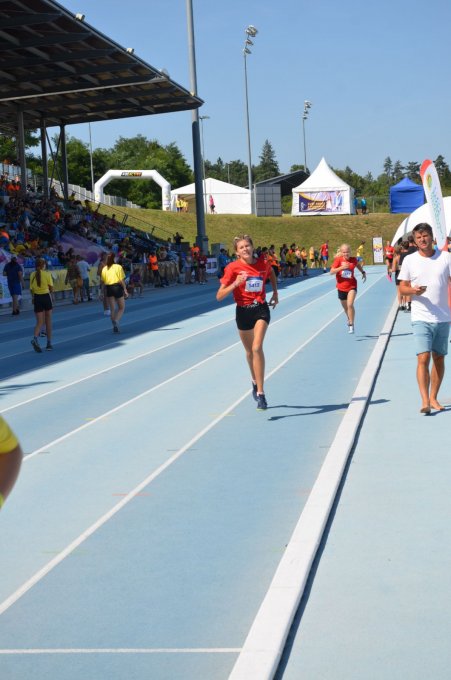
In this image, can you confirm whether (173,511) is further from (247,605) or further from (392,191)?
(392,191)

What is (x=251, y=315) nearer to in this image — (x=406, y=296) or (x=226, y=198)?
(x=406, y=296)

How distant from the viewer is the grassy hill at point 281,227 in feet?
272

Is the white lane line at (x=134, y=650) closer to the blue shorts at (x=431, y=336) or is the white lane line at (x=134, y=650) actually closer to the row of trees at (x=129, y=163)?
the blue shorts at (x=431, y=336)

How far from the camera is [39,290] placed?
18.8 metres

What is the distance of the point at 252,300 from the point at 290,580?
569 centimetres

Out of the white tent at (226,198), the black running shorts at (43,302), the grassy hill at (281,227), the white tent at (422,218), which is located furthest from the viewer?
the white tent at (226,198)

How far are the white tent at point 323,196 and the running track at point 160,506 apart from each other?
226 ft

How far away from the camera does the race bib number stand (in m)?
10.2

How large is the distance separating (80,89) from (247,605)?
143ft

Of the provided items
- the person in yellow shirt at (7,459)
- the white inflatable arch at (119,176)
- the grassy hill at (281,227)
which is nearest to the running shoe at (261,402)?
the person in yellow shirt at (7,459)

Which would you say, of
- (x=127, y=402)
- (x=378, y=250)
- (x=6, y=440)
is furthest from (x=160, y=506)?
(x=378, y=250)

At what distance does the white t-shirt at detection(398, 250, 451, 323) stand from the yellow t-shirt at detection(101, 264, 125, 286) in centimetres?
1259

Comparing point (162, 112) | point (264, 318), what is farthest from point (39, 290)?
point (162, 112)

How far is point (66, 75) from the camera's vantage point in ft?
145
